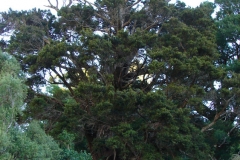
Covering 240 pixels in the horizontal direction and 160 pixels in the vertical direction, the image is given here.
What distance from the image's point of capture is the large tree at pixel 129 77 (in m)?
10.9

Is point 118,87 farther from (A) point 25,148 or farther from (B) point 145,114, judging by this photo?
(A) point 25,148

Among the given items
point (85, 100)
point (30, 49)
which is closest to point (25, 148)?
point (85, 100)

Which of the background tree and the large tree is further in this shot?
the large tree

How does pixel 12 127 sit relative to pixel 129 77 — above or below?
below

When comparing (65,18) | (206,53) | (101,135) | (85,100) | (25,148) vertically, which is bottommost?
(25,148)

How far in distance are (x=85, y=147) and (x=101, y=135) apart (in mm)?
3042

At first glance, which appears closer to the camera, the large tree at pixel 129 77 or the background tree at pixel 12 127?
the background tree at pixel 12 127

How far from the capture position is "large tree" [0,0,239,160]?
10.9 m

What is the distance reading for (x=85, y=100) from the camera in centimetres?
1121

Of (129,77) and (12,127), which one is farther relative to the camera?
(129,77)

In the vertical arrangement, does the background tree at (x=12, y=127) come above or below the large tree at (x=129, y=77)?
below

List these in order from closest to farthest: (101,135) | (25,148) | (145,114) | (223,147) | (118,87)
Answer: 1. (25,148)
2. (145,114)
3. (101,135)
4. (118,87)
5. (223,147)

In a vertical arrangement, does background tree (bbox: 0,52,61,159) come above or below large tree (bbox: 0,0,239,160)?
below

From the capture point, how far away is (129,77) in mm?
13516
